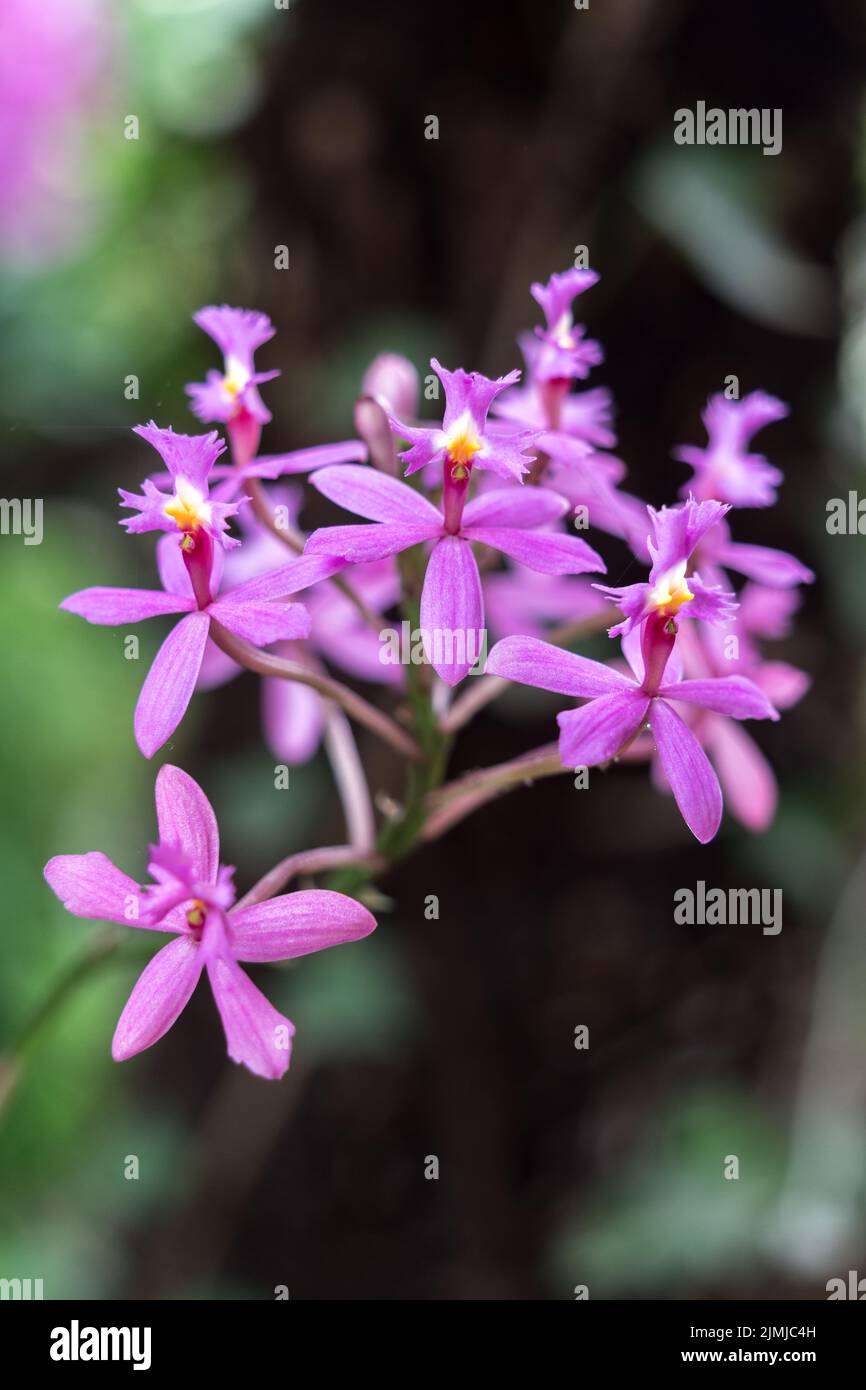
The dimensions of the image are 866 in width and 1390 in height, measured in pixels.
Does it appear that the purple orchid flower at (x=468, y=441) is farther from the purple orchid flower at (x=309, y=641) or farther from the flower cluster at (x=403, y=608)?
the purple orchid flower at (x=309, y=641)

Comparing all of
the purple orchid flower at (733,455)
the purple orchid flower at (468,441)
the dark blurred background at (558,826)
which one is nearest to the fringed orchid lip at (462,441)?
the purple orchid flower at (468,441)

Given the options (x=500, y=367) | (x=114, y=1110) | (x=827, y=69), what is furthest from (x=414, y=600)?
(x=114, y=1110)

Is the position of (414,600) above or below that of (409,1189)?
above

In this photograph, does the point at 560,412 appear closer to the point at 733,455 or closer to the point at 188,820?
the point at 733,455

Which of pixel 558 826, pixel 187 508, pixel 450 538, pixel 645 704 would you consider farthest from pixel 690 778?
pixel 558 826

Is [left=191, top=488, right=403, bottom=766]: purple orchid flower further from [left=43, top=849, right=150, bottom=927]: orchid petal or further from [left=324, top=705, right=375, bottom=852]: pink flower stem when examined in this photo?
[left=43, top=849, right=150, bottom=927]: orchid petal
